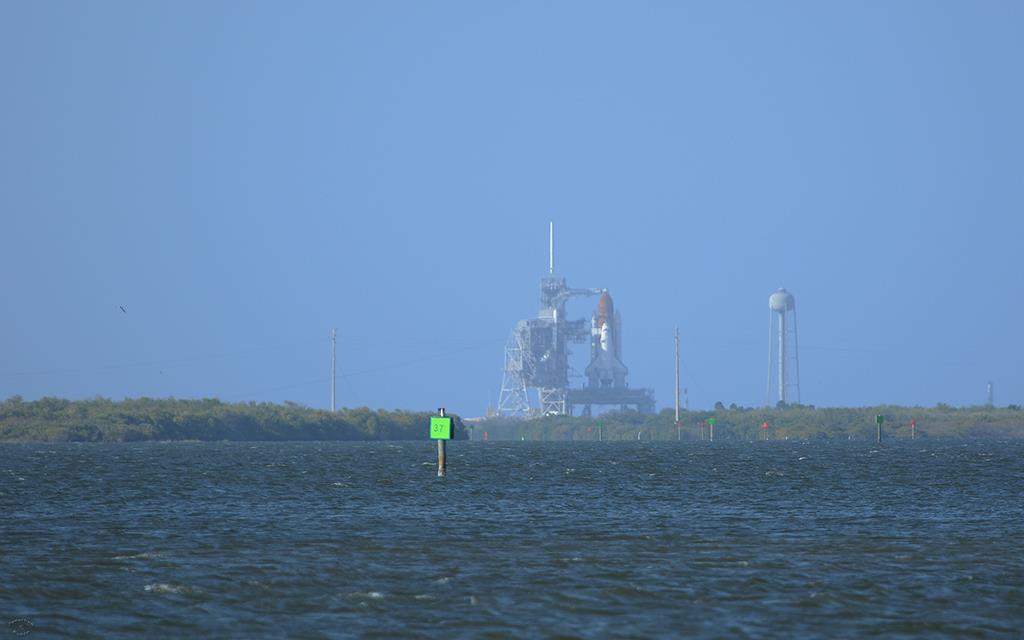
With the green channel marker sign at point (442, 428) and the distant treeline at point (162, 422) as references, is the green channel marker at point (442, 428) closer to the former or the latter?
the green channel marker sign at point (442, 428)

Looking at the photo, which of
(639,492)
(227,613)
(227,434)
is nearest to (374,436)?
(227,434)

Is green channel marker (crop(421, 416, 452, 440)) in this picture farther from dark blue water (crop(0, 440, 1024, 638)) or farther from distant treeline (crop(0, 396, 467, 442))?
distant treeline (crop(0, 396, 467, 442))

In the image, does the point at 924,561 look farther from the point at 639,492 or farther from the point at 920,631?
the point at 639,492

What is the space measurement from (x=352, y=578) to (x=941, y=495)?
93.4 feet

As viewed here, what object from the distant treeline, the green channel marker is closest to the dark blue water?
the green channel marker

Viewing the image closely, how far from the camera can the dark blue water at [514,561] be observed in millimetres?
22531

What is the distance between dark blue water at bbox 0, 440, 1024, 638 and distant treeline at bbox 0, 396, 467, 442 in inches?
4795

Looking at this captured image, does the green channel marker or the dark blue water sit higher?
the green channel marker

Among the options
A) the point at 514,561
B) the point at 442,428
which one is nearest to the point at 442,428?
the point at 442,428

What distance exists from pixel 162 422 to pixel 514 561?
154481mm

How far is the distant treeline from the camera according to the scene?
17350cm

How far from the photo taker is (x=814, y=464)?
80812 mm

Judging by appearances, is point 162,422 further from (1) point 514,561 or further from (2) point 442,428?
(1) point 514,561

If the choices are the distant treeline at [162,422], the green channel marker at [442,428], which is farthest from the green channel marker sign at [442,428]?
the distant treeline at [162,422]
